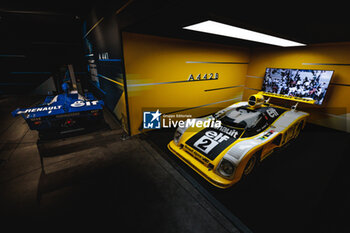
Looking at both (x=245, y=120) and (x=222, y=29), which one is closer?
(x=222, y=29)

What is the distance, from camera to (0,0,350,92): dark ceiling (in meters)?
1.50

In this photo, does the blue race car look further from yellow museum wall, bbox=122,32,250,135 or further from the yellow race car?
the yellow race car

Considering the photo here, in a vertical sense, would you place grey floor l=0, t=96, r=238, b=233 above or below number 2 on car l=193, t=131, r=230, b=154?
below

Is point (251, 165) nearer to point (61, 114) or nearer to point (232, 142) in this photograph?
point (232, 142)

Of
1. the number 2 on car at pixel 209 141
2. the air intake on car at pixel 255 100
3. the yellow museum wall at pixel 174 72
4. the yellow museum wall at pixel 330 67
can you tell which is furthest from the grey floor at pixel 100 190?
the yellow museum wall at pixel 330 67

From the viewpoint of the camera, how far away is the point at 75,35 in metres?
7.18

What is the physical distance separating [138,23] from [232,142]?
93.9 inches

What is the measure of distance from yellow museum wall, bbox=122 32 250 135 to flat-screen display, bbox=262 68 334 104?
131 centimetres

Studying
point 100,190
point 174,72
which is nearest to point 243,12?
point 174,72

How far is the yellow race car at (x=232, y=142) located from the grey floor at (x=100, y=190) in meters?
0.39

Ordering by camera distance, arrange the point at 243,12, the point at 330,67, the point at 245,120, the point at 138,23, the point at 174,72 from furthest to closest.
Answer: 1. the point at 330,67
2. the point at 174,72
3. the point at 245,120
4. the point at 138,23
5. the point at 243,12

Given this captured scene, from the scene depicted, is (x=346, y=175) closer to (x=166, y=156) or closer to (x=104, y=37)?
(x=166, y=156)

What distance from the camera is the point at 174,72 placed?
3.88m

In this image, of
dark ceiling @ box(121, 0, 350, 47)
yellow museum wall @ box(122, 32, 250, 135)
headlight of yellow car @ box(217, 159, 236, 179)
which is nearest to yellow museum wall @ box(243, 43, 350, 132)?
yellow museum wall @ box(122, 32, 250, 135)
